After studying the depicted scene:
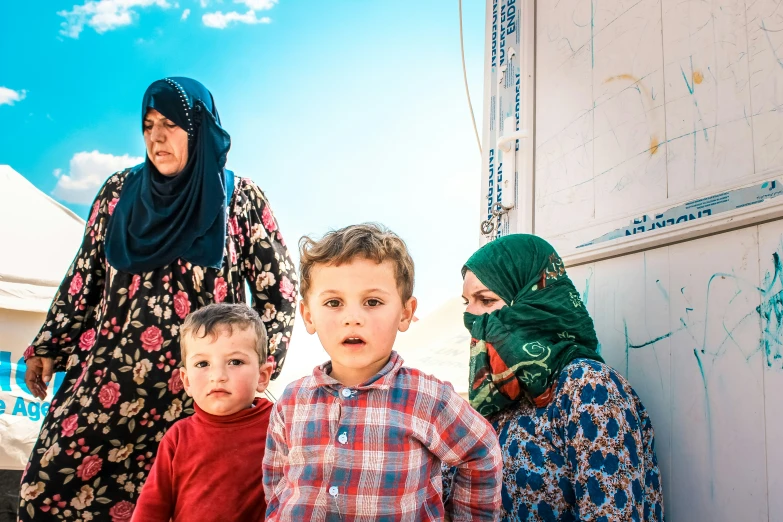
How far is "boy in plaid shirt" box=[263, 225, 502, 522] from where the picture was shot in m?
1.34

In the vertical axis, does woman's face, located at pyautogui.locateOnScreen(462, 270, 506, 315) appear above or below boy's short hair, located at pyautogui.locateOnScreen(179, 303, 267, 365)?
above

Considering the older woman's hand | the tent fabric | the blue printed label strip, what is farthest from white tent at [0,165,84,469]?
the blue printed label strip

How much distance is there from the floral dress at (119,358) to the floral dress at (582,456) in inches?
34.2

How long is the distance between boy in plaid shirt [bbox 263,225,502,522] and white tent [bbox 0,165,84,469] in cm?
333

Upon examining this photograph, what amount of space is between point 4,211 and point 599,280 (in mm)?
4525

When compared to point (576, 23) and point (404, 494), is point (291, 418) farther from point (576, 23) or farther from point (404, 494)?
point (576, 23)

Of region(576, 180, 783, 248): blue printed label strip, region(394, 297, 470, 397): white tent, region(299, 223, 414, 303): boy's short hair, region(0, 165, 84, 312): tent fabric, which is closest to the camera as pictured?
region(299, 223, 414, 303): boy's short hair

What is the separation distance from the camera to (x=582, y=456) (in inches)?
60.7

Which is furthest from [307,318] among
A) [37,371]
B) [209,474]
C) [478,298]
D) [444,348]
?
[444,348]

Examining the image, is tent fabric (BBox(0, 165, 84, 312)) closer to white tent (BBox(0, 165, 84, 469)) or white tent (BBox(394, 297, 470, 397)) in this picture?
white tent (BBox(0, 165, 84, 469))

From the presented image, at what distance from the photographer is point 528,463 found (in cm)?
167

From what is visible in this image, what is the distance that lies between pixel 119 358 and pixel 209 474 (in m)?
0.59

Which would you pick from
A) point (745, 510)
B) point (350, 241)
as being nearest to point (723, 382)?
point (745, 510)

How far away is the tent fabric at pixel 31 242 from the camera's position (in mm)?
4496
